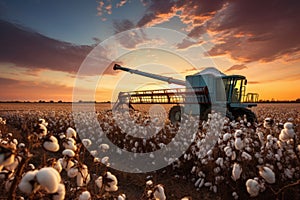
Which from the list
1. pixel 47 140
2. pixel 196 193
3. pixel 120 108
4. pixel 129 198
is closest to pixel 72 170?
pixel 47 140

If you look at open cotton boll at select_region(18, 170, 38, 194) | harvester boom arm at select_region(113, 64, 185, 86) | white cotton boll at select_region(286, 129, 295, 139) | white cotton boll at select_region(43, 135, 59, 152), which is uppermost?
harvester boom arm at select_region(113, 64, 185, 86)

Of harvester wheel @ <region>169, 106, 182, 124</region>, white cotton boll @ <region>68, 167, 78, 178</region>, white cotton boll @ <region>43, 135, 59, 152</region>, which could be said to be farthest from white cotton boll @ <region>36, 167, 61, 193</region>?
harvester wheel @ <region>169, 106, 182, 124</region>

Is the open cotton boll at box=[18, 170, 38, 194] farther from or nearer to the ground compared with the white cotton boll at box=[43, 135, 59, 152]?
nearer to the ground

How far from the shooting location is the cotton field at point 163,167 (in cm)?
180

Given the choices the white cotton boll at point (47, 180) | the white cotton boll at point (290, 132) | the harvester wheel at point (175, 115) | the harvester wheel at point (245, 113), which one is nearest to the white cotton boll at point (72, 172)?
the white cotton boll at point (47, 180)

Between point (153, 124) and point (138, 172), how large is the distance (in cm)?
319

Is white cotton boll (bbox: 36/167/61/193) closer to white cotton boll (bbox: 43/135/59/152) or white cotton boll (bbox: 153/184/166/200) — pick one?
white cotton boll (bbox: 43/135/59/152)

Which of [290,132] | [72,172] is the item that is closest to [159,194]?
[72,172]

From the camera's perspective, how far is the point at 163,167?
22.0 ft

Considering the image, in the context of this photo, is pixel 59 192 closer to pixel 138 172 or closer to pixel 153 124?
pixel 138 172

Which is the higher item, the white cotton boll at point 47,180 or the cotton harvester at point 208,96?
the cotton harvester at point 208,96

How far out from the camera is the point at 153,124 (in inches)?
372

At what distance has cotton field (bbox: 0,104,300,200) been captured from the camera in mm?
1798

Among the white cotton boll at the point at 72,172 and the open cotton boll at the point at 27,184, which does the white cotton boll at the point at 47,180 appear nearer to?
the open cotton boll at the point at 27,184
